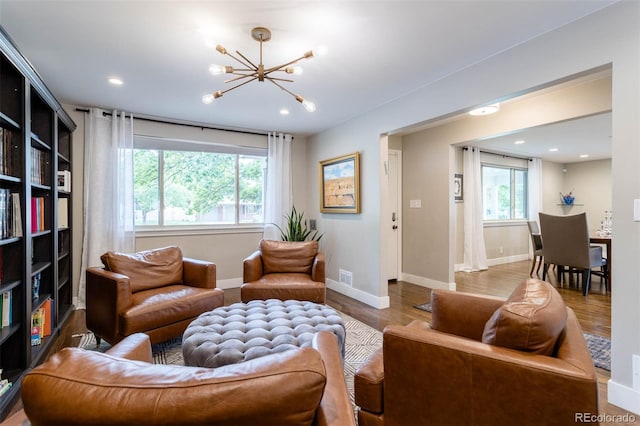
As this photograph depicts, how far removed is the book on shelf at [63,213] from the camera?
319 centimetres

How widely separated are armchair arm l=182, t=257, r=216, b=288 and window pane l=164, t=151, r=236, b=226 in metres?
1.45

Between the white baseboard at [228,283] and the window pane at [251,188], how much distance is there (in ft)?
2.87

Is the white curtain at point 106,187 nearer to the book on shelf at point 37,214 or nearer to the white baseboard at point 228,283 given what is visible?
the book on shelf at point 37,214

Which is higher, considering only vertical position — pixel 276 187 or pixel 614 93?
pixel 614 93

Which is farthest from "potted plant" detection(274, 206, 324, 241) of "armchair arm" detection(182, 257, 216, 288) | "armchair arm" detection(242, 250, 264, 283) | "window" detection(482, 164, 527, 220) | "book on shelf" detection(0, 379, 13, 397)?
"window" detection(482, 164, 527, 220)

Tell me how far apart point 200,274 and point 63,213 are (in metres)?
1.73

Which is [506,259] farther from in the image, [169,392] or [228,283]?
[169,392]

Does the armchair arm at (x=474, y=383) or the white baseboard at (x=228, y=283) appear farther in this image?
the white baseboard at (x=228, y=283)

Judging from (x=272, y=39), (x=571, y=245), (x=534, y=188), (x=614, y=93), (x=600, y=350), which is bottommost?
(x=600, y=350)

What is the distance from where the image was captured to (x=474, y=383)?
1.13 metres

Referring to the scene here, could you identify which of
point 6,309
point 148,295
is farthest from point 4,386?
point 148,295

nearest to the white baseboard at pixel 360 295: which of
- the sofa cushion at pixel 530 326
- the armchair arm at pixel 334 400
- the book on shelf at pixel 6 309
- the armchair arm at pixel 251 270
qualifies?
the armchair arm at pixel 251 270

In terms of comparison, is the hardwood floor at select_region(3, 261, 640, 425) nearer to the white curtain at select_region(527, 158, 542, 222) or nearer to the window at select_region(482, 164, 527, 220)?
the window at select_region(482, 164, 527, 220)

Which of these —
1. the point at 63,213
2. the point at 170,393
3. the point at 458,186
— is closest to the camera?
the point at 170,393
